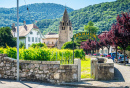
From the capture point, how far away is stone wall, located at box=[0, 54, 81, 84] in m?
9.45

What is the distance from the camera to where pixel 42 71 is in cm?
971

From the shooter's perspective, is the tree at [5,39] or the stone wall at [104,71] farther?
the tree at [5,39]

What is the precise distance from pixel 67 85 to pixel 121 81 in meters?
3.03

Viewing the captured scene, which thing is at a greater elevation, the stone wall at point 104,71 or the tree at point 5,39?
the tree at point 5,39

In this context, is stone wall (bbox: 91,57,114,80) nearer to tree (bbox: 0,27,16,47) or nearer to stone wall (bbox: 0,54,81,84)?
stone wall (bbox: 0,54,81,84)

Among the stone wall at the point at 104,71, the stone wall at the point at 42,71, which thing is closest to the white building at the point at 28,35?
the stone wall at the point at 42,71

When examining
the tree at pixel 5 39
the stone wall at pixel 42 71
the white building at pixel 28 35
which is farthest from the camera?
the white building at pixel 28 35

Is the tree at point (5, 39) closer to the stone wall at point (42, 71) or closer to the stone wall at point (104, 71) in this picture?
the stone wall at point (42, 71)

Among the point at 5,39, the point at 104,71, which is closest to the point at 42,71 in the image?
the point at 104,71

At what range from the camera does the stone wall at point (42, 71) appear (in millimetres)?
9453

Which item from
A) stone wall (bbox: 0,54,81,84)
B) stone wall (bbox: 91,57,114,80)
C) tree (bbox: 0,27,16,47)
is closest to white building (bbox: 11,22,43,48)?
tree (bbox: 0,27,16,47)

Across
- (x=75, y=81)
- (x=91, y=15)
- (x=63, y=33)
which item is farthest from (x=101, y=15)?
(x=75, y=81)

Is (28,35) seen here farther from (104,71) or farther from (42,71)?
(104,71)

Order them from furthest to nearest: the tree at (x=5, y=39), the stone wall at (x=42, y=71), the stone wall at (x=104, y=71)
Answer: the tree at (x=5, y=39), the stone wall at (x=104, y=71), the stone wall at (x=42, y=71)
